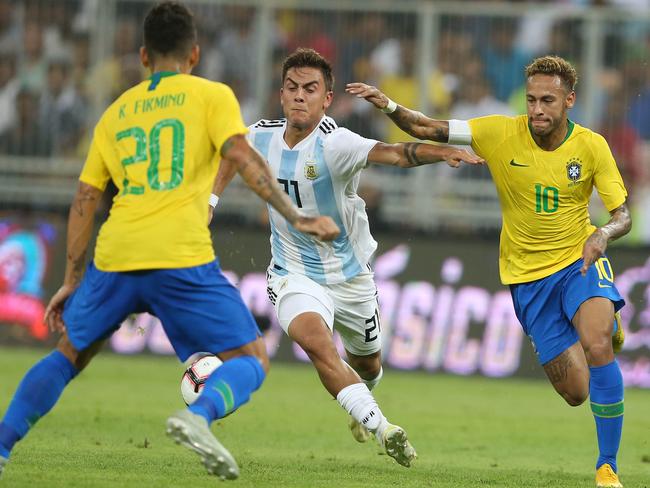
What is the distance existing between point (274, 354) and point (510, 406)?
12.7ft

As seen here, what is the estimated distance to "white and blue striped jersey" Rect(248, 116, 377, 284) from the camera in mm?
9125

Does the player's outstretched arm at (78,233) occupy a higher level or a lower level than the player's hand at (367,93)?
lower

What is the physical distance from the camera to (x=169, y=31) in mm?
6832

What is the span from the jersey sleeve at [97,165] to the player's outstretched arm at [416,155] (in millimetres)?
2213

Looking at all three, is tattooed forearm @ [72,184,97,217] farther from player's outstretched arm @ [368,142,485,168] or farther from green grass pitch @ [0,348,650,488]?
player's outstretched arm @ [368,142,485,168]

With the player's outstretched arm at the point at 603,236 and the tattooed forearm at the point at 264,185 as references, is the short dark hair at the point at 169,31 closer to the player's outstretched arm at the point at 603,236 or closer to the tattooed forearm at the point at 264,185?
the tattooed forearm at the point at 264,185

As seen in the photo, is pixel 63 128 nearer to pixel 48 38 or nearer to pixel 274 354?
pixel 48 38

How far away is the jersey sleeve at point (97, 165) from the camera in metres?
6.93

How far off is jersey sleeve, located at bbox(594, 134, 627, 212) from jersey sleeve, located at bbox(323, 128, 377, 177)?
1.51 m

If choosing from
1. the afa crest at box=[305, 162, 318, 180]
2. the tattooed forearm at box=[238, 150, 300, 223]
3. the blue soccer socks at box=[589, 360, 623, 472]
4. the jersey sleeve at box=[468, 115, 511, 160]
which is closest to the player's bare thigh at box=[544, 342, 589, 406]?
the blue soccer socks at box=[589, 360, 623, 472]

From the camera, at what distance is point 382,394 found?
1438 centimetres

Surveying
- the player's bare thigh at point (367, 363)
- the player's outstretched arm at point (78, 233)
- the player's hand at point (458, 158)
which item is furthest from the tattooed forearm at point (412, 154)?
the player's outstretched arm at point (78, 233)

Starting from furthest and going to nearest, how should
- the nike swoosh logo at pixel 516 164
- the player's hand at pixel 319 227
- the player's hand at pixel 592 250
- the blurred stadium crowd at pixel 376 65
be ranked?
the blurred stadium crowd at pixel 376 65 → the nike swoosh logo at pixel 516 164 → the player's hand at pixel 592 250 → the player's hand at pixel 319 227

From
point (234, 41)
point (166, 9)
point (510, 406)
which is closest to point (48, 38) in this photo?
point (234, 41)
